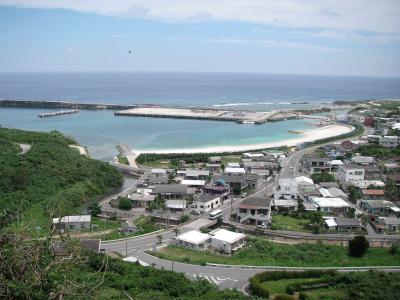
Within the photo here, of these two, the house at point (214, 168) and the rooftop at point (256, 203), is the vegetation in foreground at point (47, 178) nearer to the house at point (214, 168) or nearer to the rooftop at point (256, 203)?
the house at point (214, 168)

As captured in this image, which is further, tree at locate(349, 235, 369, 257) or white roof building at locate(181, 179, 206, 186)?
white roof building at locate(181, 179, 206, 186)

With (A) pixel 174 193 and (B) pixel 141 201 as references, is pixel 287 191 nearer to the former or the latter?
(A) pixel 174 193

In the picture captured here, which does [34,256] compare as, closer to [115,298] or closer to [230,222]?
[115,298]

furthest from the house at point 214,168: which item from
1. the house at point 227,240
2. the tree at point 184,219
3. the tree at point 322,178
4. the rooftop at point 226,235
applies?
the house at point 227,240

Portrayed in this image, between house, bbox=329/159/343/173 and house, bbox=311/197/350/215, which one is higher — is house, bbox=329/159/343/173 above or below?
above

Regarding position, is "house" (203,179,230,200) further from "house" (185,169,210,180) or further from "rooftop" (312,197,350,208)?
"rooftop" (312,197,350,208)

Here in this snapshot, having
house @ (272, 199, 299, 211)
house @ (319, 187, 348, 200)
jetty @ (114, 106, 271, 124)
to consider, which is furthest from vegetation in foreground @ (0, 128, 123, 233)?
jetty @ (114, 106, 271, 124)

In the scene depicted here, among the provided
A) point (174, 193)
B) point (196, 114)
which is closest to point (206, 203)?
point (174, 193)
